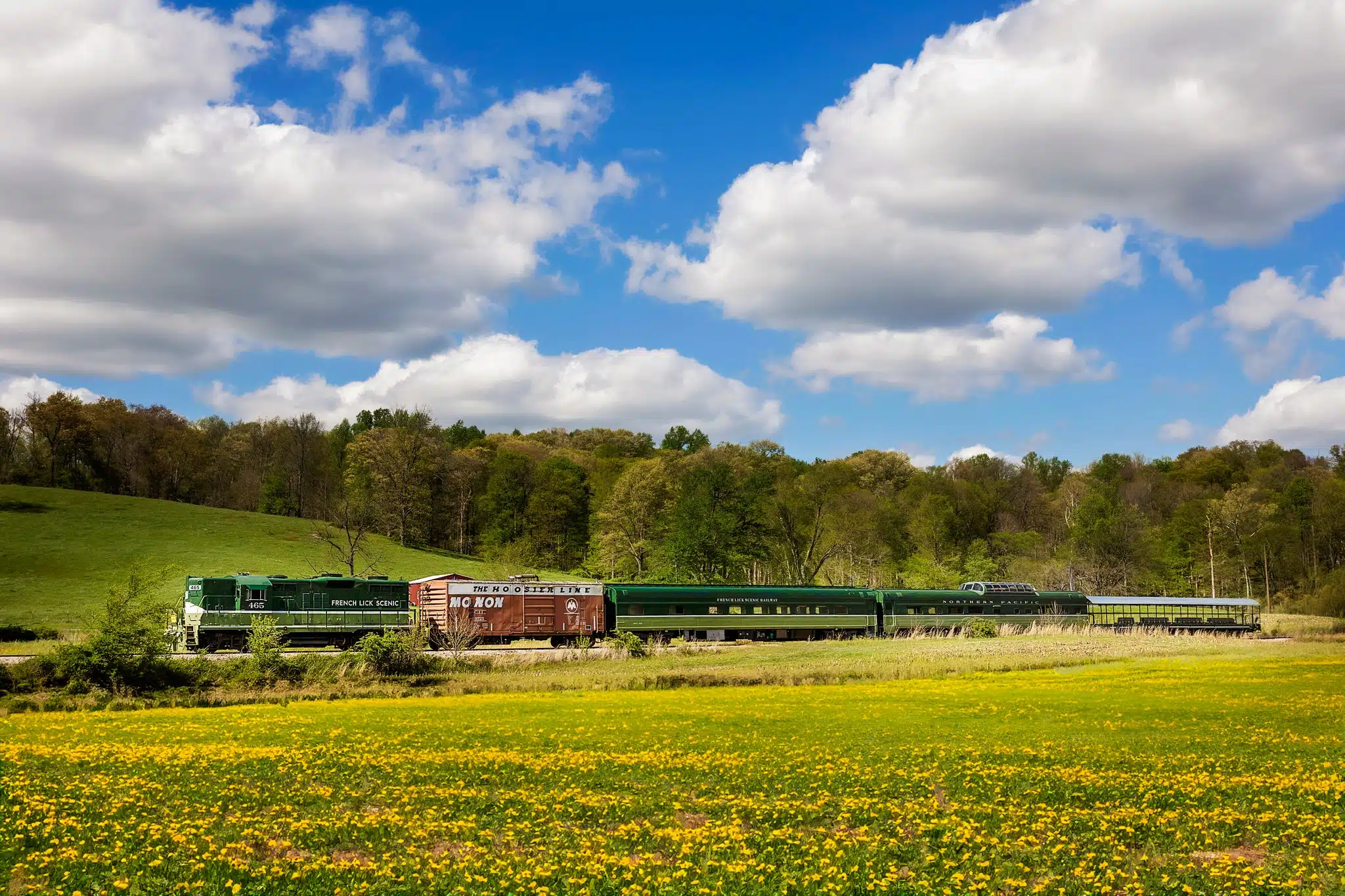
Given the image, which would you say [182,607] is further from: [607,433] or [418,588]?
[607,433]

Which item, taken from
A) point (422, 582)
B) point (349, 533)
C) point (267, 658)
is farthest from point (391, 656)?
point (349, 533)

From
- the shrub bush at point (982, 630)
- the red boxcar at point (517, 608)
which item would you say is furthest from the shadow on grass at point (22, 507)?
the shrub bush at point (982, 630)

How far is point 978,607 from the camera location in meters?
89.1

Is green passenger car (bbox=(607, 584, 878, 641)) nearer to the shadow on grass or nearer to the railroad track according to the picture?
the railroad track

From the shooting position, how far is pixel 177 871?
13.3 m

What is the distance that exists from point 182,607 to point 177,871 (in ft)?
165

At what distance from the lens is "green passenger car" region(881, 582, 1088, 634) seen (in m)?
84.2

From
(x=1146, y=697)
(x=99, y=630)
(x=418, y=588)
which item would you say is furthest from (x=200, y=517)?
(x=1146, y=697)

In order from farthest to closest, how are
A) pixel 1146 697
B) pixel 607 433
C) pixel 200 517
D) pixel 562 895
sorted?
1. pixel 607 433
2. pixel 200 517
3. pixel 1146 697
4. pixel 562 895

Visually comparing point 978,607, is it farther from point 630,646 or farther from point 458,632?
point 458,632

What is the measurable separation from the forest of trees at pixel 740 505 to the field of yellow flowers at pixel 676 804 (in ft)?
270

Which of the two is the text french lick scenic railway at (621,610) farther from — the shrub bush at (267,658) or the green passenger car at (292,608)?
the shrub bush at (267,658)

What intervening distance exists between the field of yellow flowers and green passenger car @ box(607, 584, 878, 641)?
42167mm

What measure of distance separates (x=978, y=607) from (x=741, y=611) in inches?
1034
